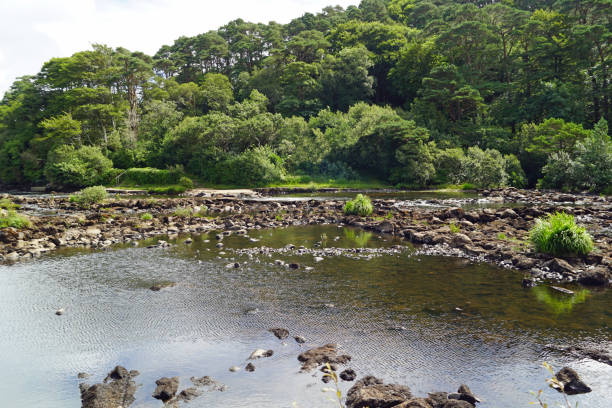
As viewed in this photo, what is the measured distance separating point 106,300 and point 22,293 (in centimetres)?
389

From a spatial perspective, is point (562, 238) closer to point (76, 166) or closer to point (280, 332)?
point (280, 332)

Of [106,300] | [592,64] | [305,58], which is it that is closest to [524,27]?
[592,64]

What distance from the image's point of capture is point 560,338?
952 centimetres

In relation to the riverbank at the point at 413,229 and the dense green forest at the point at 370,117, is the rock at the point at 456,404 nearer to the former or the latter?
the riverbank at the point at 413,229

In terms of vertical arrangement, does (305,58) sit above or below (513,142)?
above

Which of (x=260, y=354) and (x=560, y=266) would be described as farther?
(x=560, y=266)

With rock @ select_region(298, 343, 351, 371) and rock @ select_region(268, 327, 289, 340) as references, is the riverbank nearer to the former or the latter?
rock @ select_region(298, 343, 351, 371)

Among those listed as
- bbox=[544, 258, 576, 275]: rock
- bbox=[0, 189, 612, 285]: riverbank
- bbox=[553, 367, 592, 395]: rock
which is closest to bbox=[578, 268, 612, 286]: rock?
bbox=[0, 189, 612, 285]: riverbank

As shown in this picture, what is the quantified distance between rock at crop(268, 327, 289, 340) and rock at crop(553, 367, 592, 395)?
6.28 m

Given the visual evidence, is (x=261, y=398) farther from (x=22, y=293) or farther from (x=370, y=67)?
(x=370, y=67)

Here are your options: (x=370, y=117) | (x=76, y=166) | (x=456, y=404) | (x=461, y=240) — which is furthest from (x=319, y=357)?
(x=76, y=166)

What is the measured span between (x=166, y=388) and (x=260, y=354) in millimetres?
2299

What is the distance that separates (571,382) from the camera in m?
7.51

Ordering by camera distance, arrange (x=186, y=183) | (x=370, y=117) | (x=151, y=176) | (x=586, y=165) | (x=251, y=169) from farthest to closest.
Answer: (x=370, y=117) < (x=151, y=176) < (x=251, y=169) < (x=186, y=183) < (x=586, y=165)
